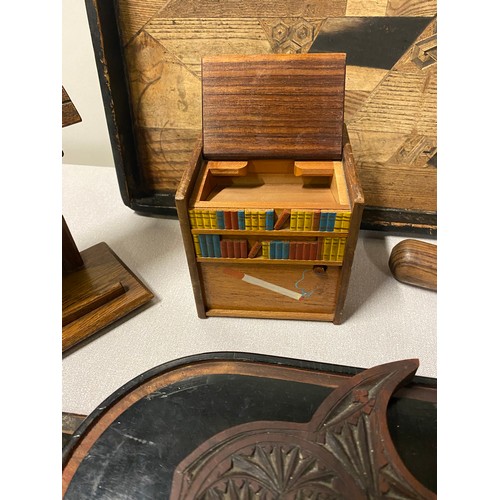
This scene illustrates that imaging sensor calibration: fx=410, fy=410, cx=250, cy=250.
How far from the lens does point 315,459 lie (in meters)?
0.56

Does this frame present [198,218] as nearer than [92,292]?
Yes

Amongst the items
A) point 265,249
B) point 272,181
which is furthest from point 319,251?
point 272,181

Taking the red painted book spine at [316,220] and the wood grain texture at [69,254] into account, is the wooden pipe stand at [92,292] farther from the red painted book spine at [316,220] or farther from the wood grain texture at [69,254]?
the red painted book spine at [316,220]

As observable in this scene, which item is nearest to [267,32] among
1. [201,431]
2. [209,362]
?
[209,362]

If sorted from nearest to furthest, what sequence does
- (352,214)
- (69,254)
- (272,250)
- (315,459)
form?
(315,459)
(352,214)
(272,250)
(69,254)

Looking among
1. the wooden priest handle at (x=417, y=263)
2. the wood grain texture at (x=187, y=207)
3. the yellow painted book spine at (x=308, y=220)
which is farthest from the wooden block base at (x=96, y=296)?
the wooden priest handle at (x=417, y=263)

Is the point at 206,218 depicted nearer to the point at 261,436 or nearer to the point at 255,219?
the point at 255,219

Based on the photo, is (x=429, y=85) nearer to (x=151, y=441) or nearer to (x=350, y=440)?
(x=350, y=440)

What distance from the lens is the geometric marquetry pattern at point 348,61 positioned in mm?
1041

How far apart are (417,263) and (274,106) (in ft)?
1.88

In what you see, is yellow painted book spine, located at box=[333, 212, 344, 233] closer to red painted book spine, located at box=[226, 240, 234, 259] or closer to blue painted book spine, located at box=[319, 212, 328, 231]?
blue painted book spine, located at box=[319, 212, 328, 231]

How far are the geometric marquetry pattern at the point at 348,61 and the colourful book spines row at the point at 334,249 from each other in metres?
0.44

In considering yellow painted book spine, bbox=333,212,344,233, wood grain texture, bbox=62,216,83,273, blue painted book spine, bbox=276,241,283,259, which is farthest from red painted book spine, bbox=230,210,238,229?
wood grain texture, bbox=62,216,83,273

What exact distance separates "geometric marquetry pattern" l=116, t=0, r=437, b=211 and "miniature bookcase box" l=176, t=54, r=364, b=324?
0.78 ft
